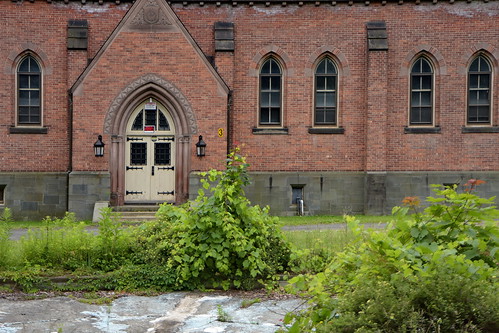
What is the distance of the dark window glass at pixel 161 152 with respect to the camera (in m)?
20.3

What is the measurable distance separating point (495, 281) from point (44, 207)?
16.9 m

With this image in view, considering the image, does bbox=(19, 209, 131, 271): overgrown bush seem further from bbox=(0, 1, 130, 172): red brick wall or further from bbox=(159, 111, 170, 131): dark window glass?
bbox=(0, 1, 130, 172): red brick wall

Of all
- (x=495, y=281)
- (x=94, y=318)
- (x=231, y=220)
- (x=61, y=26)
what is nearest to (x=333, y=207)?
(x=61, y=26)

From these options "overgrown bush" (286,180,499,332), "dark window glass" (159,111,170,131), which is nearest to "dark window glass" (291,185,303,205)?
"dark window glass" (159,111,170,131)

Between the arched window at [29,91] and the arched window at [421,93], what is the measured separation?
12.0 meters

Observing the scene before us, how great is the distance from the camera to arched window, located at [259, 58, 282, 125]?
2116 centimetres

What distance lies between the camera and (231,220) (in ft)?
31.0

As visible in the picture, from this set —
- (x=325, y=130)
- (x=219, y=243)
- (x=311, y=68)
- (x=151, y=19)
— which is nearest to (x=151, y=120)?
(x=151, y=19)

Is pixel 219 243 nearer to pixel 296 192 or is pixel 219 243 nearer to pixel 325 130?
pixel 296 192

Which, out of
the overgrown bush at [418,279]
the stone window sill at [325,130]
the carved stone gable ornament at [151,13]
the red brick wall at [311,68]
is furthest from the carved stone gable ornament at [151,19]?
the overgrown bush at [418,279]

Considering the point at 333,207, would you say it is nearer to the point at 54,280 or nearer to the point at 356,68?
the point at 356,68

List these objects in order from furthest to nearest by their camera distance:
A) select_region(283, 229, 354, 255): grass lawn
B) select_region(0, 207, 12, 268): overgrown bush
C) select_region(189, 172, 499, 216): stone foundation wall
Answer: select_region(189, 172, 499, 216): stone foundation wall
select_region(283, 229, 354, 255): grass lawn
select_region(0, 207, 12, 268): overgrown bush

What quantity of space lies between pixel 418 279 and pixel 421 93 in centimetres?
1699

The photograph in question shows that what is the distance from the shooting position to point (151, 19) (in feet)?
63.5
